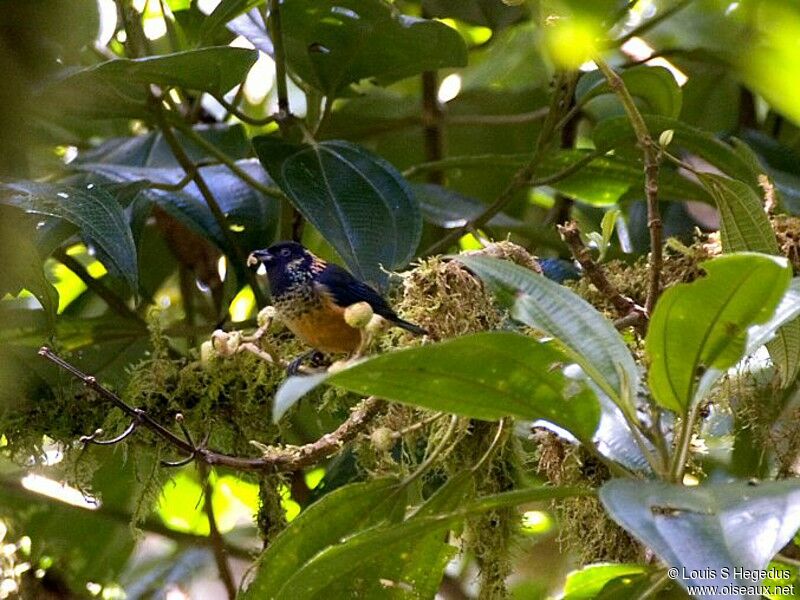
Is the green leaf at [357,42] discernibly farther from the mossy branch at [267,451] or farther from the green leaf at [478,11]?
the mossy branch at [267,451]

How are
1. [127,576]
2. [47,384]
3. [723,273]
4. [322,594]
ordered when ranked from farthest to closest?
[127,576] → [47,384] → [322,594] → [723,273]

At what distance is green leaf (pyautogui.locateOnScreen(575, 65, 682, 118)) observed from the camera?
234cm

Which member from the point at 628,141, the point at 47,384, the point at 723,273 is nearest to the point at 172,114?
the point at 47,384

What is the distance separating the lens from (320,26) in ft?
7.49

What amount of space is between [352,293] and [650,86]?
83 centimetres

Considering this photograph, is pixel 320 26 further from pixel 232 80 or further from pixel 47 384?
pixel 47 384

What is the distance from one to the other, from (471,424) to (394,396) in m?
0.49

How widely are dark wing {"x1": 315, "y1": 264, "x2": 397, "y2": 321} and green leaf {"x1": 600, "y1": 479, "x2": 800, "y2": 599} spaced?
0.73m

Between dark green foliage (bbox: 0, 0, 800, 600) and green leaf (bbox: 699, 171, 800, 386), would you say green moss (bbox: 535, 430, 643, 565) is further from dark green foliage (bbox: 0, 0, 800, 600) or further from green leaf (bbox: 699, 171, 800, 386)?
green leaf (bbox: 699, 171, 800, 386)

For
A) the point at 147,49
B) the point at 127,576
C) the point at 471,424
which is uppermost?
the point at 147,49

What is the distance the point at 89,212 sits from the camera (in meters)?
1.89

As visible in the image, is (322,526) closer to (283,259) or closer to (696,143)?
(283,259)

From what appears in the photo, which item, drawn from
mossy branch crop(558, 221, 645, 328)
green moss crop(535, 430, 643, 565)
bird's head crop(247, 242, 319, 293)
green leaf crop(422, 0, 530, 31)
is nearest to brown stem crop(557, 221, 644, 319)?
mossy branch crop(558, 221, 645, 328)

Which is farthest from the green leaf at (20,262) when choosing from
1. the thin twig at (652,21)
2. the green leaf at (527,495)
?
the thin twig at (652,21)
